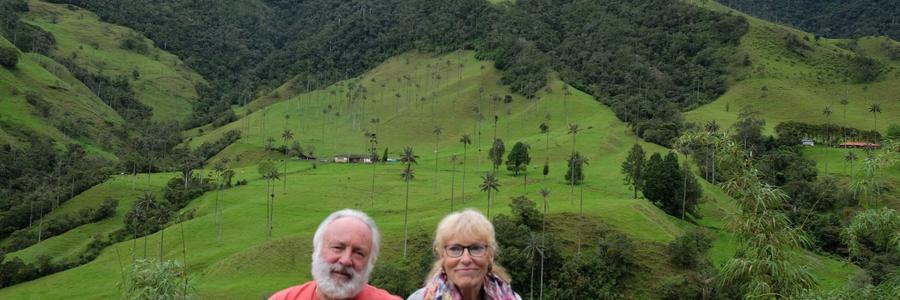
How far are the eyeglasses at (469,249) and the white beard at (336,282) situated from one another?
4.33ft

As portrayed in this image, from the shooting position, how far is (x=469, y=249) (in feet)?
28.8

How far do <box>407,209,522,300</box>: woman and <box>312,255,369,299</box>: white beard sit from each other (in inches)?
33.9

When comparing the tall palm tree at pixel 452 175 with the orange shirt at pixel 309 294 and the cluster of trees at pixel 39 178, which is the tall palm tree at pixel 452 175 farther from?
the orange shirt at pixel 309 294

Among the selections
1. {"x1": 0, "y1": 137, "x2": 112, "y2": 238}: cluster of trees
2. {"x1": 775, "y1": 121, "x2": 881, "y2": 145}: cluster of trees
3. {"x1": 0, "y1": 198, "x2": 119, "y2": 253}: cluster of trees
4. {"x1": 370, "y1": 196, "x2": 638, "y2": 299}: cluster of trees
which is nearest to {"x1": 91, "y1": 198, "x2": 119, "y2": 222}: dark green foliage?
{"x1": 0, "y1": 198, "x2": 119, "y2": 253}: cluster of trees

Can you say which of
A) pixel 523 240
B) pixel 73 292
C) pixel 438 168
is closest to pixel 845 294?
pixel 523 240

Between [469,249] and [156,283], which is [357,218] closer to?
[469,249]

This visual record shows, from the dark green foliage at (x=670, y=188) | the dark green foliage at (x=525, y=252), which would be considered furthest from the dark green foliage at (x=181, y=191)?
the dark green foliage at (x=670, y=188)

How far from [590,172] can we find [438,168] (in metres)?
39.0

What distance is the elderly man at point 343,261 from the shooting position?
9.08m

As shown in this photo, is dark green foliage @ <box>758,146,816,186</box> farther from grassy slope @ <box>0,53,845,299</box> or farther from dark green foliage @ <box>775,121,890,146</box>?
grassy slope @ <box>0,53,845,299</box>

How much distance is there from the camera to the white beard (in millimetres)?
9047

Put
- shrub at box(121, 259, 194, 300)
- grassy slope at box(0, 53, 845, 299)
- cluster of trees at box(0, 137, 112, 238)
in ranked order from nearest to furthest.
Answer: shrub at box(121, 259, 194, 300) → grassy slope at box(0, 53, 845, 299) → cluster of trees at box(0, 137, 112, 238)

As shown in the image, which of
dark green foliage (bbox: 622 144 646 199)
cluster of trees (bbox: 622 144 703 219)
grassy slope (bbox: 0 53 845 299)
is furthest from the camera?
dark green foliage (bbox: 622 144 646 199)

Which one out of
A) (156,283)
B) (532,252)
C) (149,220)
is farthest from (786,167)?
(156,283)
